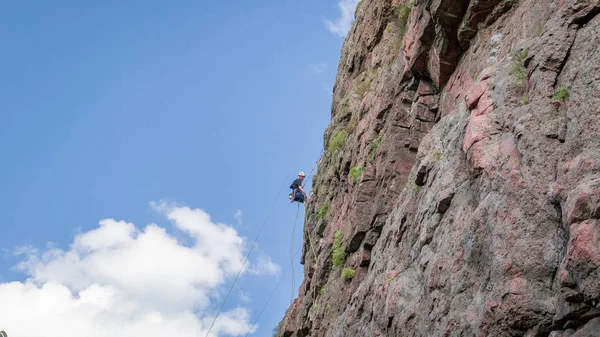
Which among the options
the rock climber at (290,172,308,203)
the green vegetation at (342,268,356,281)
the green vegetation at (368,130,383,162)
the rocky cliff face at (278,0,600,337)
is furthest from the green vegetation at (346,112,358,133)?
the rock climber at (290,172,308,203)

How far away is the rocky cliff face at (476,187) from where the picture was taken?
766cm

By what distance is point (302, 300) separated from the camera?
20.4 m

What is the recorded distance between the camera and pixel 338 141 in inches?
818

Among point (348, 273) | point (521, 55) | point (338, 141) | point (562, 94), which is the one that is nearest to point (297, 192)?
point (338, 141)

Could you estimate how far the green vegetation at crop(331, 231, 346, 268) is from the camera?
55.7 ft

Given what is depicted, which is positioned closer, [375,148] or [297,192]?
[375,148]

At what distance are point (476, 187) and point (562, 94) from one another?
1.79 m

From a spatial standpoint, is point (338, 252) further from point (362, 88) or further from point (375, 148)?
point (362, 88)

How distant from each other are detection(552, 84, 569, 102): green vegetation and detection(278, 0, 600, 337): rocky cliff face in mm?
18

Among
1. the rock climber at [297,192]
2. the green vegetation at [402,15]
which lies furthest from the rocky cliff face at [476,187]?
the rock climber at [297,192]

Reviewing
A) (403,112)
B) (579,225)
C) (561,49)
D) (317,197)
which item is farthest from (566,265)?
(317,197)

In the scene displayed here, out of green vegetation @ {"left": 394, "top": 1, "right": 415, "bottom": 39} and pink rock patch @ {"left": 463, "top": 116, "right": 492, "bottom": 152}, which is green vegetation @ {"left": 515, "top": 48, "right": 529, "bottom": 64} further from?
green vegetation @ {"left": 394, "top": 1, "right": 415, "bottom": 39}

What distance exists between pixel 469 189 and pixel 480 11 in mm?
5178

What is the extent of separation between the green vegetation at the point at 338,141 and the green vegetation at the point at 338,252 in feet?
12.8
